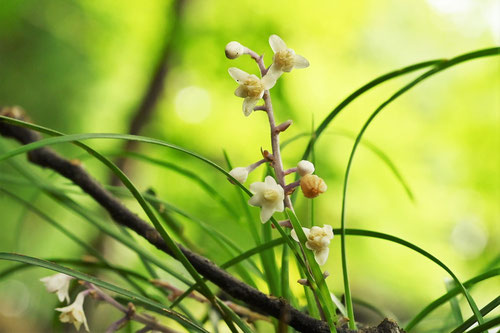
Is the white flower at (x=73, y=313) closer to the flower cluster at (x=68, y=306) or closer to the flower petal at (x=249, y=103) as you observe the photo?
the flower cluster at (x=68, y=306)

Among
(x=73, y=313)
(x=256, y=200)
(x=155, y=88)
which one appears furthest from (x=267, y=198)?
(x=155, y=88)

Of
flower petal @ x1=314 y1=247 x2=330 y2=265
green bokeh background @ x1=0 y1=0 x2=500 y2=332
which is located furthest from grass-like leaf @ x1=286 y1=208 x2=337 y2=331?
green bokeh background @ x1=0 y1=0 x2=500 y2=332

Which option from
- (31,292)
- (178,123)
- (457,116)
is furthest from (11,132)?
(31,292)

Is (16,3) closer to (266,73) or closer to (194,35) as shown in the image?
(194,35)

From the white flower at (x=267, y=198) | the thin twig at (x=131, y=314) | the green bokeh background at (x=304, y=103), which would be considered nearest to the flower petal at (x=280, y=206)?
the white flower at (x=267, y=198)

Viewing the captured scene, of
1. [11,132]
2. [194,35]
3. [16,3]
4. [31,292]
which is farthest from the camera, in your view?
[31,292]

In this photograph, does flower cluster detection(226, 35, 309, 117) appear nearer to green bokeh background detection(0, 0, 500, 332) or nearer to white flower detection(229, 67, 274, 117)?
white flower detection(229, 67, 274, 117)
